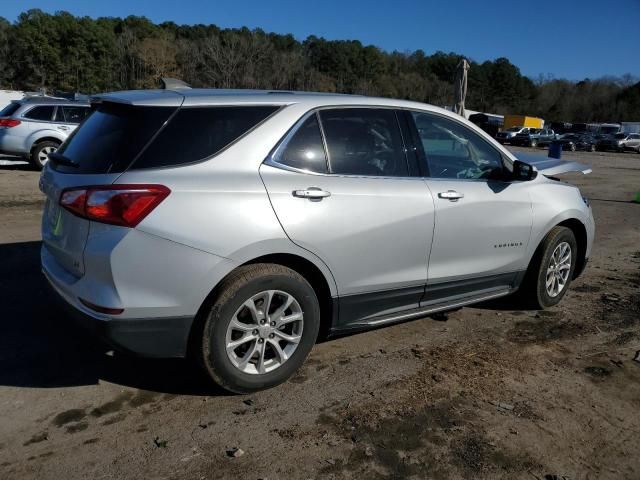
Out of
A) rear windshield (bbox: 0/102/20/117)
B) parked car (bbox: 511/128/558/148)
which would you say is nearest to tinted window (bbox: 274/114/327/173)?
rear windshield (bbox: 0/102/20/117)

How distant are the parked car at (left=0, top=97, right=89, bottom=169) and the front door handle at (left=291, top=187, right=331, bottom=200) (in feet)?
38.5

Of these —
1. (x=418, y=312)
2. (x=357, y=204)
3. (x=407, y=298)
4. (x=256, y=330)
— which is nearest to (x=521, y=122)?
(x=418, y=312)

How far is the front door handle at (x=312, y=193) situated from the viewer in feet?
10.9

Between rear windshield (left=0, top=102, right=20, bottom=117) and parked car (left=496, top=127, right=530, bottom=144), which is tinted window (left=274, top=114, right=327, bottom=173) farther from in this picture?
parked car (left=496, top=127, right=530, bottom=144)

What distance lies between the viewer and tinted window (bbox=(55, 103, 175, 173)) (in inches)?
120

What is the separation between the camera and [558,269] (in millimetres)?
5102

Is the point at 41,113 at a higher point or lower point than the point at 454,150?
higher

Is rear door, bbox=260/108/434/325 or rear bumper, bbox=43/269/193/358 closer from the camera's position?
rear bumper, bbox=43/269/193/358

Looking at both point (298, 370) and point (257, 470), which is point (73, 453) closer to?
point (257, 470)

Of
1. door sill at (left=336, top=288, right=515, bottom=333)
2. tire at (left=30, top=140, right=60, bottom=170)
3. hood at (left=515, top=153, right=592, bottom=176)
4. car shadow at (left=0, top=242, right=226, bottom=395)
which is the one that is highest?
hood at (left=515, top=153, right=592, bottom=176)

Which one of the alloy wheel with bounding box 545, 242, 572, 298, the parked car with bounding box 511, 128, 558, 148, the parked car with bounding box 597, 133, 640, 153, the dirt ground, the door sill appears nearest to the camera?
the dirt ground

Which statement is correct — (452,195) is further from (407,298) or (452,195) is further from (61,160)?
(61,160)

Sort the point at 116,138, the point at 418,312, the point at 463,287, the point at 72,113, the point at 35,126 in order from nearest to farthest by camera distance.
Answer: the point at 116,138 → the point at 418,312 → the point at 463,287 → the point at 35,126 → the point at 72,113

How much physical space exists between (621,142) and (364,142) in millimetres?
48486
